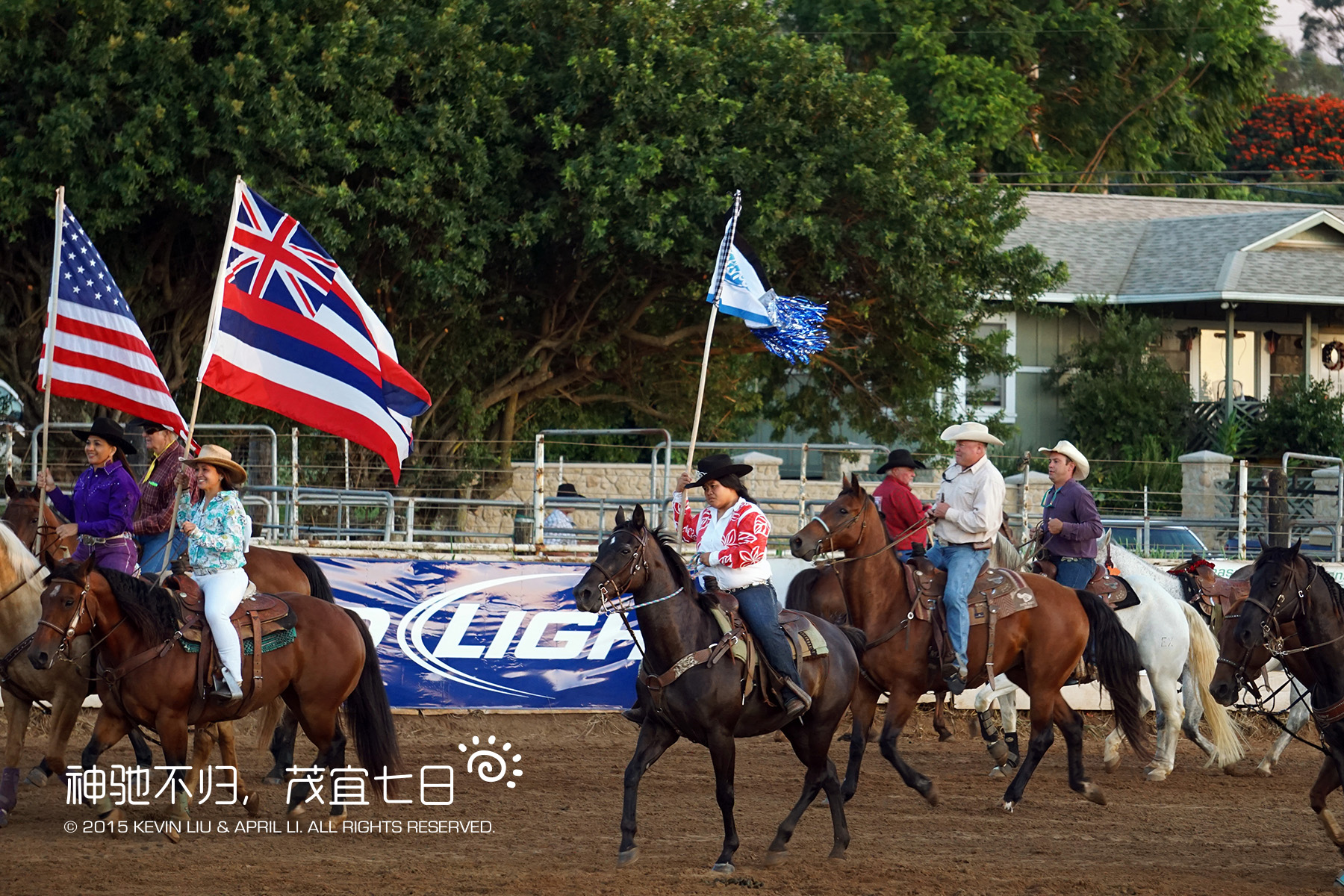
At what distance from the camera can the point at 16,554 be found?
1027 centimetres

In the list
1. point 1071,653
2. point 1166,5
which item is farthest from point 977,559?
point 1166,5

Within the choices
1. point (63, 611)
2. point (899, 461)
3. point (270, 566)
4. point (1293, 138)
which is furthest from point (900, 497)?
point (1293, 138)

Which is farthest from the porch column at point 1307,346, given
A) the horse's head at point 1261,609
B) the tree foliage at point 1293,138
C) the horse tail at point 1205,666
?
the horse's head at point 1261,609

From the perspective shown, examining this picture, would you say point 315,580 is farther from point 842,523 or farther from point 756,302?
point 756,302

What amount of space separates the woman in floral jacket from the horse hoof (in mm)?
6153

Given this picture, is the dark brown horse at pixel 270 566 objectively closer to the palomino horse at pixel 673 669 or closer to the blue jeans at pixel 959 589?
the palomino horse at pixel 673 669

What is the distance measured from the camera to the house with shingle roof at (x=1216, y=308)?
112 feet

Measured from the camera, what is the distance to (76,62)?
62.0ft

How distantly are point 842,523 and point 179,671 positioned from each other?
4.62 m

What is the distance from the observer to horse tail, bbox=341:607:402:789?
10.1 metres

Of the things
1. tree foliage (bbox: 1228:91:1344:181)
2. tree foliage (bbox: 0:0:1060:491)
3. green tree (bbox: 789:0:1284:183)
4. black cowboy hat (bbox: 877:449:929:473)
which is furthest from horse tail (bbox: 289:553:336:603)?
tree foliage (bbox: 1228:91:1344:181)

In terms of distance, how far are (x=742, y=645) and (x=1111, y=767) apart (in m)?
6.03

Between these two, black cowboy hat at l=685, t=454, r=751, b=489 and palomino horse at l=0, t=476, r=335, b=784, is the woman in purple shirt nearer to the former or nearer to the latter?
palomino horse at l=0, t=476, r=335, b=784

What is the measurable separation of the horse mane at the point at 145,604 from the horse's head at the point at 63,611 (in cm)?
13
